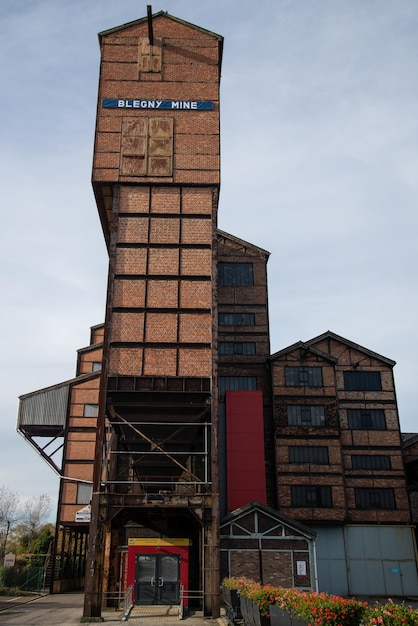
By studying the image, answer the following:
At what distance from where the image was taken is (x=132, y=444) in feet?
79.2

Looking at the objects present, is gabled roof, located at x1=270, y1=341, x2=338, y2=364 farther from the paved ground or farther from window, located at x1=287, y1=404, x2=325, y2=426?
the paved ground

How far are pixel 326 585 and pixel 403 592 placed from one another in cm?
416

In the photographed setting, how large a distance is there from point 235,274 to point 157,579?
870 inches

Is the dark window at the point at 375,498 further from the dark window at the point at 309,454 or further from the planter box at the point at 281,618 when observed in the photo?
the planter box at the point at 281,618

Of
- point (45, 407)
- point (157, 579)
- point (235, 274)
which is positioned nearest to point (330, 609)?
point (157, 579)

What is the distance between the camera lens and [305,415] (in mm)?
33094

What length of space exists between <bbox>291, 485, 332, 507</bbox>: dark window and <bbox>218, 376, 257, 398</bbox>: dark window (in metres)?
6.72

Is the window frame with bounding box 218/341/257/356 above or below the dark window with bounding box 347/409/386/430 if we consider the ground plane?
above

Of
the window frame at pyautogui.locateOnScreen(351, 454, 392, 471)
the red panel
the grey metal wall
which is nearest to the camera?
the grey metal wall

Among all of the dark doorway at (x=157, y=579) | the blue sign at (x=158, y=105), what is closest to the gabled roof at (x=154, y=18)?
the blue sign at (x=158, y=105)

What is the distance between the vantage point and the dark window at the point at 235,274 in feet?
126

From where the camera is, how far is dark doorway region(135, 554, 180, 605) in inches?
818

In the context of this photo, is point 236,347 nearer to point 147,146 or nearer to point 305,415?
point 305,415

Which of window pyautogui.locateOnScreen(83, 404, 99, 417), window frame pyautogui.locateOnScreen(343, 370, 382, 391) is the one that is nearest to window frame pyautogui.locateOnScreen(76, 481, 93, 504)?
A: window pyautogui.locateOnScreen(83, 404, 99, 417)
